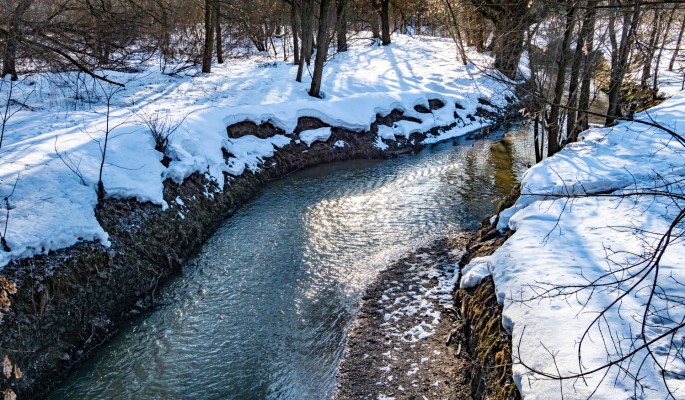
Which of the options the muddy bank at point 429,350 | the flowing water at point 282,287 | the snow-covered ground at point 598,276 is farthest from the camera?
the flowing water at point 282,287

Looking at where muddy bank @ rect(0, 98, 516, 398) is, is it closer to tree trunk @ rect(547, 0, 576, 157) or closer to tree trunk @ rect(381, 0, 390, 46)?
tree trunk @ rect(547, 0, 576, 157)

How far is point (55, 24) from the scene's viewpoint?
4242 millimetres

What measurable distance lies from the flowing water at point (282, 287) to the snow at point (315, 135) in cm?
162

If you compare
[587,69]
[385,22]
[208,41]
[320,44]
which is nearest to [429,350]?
[587,69]

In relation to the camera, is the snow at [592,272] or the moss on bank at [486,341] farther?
the moss on bank at [486,341]

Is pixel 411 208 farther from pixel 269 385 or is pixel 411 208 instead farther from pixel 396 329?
pixel 269 385

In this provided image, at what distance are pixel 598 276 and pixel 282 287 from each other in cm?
459

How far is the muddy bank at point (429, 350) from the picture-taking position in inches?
203

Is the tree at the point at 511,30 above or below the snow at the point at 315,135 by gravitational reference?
above

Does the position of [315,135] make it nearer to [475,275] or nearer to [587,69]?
[587,69]

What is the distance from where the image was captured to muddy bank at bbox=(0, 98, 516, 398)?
18.8 feet

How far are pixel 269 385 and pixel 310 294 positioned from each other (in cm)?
200

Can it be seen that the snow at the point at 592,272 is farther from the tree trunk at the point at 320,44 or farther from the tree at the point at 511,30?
the tree trunk at the point at 320,44

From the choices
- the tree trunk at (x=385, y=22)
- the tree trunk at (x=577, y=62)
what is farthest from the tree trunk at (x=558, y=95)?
the tree trunk at (x=385, y=22)
